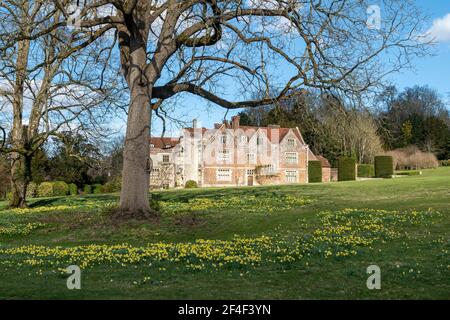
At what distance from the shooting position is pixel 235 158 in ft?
214

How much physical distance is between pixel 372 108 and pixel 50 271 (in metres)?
11.5

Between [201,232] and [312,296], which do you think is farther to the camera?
[201,232]

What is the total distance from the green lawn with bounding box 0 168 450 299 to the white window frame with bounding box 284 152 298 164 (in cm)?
4704

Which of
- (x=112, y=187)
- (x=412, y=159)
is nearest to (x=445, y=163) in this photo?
(x=412, y=159)

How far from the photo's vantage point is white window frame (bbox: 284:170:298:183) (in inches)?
2623

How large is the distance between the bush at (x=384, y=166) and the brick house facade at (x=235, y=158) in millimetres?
13309

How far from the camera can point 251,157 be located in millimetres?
65938

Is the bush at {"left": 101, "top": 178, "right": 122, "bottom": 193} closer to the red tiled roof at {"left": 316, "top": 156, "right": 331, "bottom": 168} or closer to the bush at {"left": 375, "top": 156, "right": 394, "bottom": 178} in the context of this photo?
the bush at {"left": 375, "top": 156, "right": 394, "bottom": 178}

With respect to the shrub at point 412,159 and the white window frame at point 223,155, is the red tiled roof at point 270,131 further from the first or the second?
the shrub at point 412,159

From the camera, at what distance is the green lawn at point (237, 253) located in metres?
7.34


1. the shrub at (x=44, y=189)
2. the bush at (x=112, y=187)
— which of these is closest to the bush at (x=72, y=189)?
the bush at (x=112, y=187)

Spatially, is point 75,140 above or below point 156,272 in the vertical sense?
above

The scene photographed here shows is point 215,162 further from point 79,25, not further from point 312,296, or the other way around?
point 312,296

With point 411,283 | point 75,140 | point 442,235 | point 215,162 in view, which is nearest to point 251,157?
point 215,162
